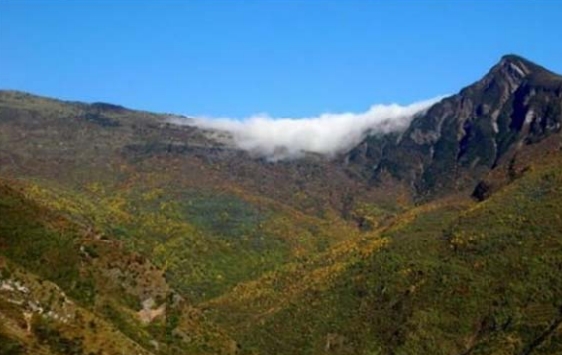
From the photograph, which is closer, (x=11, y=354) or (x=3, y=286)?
(x=11, y=354)

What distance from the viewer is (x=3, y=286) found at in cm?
17625

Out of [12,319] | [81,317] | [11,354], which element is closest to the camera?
[11,354]

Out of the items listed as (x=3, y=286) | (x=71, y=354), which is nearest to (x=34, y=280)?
(x=3, y=286)

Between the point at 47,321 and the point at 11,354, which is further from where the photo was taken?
the point at 47,321

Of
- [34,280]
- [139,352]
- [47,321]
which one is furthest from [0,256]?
[139,352]

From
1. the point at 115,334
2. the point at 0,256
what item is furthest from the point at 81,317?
the point at 0,256

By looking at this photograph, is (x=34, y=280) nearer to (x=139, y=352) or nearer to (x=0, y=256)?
(x=0, y=256)

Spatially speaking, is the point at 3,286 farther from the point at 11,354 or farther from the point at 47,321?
the point at 11,354

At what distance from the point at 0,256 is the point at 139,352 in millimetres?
34984

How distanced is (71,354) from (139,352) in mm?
18516

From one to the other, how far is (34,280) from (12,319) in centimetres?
1734

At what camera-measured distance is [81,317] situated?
184m

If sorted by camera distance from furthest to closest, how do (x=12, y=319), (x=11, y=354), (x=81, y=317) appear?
1. (x=81, y=317)
2. (x=12, y=319)
3. (x=11, y=354)

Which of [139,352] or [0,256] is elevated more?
[0,256]
